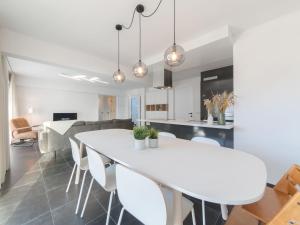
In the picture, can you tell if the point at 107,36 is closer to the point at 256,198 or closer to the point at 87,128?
the point at 87,128

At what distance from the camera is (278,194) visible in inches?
42.0

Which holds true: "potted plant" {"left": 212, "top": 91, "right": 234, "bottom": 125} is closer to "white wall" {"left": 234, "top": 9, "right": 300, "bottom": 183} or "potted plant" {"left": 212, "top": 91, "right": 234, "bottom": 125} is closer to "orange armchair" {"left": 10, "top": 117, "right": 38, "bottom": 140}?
"white wall" {"left": 234, "top": 9, "right": 300, "bottom": 183}

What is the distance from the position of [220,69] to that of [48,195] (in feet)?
14.1

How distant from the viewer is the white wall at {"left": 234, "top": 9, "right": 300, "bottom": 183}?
1.88m

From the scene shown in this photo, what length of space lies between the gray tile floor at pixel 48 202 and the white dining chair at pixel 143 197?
2.52ft

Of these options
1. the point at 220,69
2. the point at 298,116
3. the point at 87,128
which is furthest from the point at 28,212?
the point at 220,69

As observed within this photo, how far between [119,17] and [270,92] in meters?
2.34

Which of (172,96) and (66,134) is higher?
(172,96)

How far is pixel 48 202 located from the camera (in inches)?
68.0

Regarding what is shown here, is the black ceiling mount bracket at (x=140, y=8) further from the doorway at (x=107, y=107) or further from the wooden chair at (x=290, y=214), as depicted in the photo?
the doorway at (x=107, y=107)

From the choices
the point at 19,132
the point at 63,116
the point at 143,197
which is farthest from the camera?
the point at 63,116

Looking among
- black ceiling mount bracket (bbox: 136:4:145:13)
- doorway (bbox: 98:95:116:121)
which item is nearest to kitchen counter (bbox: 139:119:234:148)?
black ceiling mount bracket (bbox: 136:4:145:13)

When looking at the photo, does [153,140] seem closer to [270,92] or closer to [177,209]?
[177,209]

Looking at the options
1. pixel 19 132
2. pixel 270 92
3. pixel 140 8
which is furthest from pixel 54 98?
pixel 270 92
